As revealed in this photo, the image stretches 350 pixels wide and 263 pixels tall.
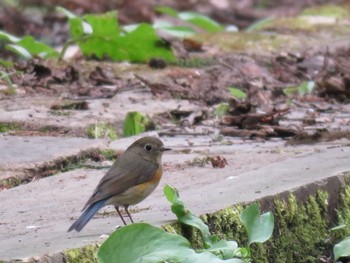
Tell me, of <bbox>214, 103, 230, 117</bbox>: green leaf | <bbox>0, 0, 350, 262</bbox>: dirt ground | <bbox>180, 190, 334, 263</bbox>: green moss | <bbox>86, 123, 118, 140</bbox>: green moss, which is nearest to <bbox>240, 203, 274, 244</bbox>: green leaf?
<bbox>180, 190, 334, 263</bbox>: green moss

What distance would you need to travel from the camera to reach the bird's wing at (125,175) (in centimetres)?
364

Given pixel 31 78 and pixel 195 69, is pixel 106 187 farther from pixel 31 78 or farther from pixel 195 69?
pixel 195 69

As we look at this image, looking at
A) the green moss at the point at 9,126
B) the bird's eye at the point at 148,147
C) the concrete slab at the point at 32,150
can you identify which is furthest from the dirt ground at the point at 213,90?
the bird's eye at the point at 148,147

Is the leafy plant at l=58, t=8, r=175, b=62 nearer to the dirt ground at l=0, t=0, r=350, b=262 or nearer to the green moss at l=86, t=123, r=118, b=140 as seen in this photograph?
the dirt ground at l=0, t=0, r=350, b=262

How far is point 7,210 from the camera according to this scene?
3.64 meters

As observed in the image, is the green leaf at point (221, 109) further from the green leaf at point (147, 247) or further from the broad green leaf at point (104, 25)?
the green leaf at point (147, 247)

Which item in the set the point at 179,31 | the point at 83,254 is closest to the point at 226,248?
the point at 83,254

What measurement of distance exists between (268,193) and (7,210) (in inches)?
33.7

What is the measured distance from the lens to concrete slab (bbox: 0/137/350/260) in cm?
A: 323

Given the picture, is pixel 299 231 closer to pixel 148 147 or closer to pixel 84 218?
pixel 148 147

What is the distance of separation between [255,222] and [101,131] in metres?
1.92

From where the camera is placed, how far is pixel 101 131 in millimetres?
5113

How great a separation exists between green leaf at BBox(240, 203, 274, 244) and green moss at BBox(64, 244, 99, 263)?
51cm

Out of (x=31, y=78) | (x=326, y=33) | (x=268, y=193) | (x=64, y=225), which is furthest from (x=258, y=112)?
(x=326, y=33)
